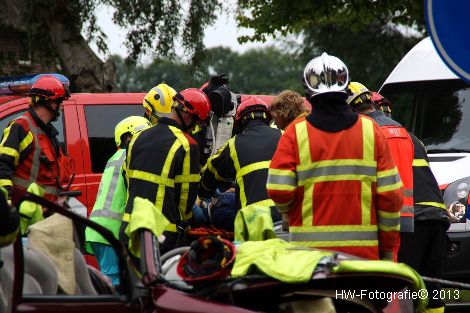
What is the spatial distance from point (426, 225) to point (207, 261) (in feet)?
12.0

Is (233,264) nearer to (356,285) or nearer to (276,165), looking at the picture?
(356,285)

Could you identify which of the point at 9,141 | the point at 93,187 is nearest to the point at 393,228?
the point at 9,141

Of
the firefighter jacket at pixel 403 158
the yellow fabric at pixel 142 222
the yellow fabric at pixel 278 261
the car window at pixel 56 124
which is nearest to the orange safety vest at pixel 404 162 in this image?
the firefighter jacket at pixel 403 158

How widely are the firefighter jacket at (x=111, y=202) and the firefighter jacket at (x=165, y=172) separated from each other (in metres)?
0.38

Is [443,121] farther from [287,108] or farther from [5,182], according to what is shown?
[5,182]

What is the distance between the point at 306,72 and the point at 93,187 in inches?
175

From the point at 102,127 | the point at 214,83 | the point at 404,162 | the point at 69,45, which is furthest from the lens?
the point at 69,45

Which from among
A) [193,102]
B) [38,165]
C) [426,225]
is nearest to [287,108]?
[193,102]

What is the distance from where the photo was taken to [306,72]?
6.57m

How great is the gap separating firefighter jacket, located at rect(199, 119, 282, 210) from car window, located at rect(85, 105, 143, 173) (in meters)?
2.55

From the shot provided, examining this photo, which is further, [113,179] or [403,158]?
[113,179]

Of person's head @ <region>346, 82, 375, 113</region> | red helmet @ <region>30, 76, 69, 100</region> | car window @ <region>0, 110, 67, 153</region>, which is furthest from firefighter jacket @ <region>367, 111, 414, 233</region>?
car window @ <region>0, 110, 67, 153</region>

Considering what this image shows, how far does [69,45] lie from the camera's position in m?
21.5

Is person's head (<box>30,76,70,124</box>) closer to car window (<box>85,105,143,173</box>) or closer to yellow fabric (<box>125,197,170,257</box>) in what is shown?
car window (<box>85,105,143,173</box>)
